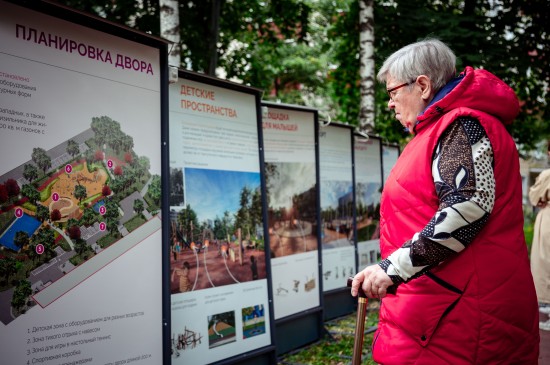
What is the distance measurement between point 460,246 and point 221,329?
9.01ft

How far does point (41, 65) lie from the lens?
9.89 feet

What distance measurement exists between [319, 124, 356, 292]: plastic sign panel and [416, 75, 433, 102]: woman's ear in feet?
15.4

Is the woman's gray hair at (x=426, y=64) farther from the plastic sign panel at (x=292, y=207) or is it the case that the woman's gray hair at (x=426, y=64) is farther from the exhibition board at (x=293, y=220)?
the plastic sign panel at (x=292, y=207)

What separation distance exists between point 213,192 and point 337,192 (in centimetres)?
321

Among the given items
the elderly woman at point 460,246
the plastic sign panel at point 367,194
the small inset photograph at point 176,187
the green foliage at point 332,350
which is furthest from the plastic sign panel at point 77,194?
the plastic sign panel at point 367,194

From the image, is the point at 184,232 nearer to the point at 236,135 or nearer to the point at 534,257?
the point at 236,135

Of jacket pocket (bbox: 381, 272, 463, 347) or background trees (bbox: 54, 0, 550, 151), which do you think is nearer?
jacket pocket (bbox: 381, 272, 463, 347)

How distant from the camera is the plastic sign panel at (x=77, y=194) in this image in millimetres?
2869

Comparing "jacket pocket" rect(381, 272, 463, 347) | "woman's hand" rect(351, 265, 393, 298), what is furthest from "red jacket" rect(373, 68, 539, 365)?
"woman's hand" rect(351, 265, 393, 298)

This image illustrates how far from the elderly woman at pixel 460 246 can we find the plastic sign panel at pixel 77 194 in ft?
5.40

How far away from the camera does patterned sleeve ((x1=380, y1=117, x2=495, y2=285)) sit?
210 centimetres

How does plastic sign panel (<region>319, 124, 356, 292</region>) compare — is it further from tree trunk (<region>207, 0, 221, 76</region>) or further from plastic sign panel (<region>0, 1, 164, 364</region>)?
tree trunk (<region>207, 0, 221, 76</region>)

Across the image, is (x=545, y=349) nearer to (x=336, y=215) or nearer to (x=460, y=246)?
(x=336, y=215)

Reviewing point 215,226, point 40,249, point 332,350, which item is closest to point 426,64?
point 40,249
